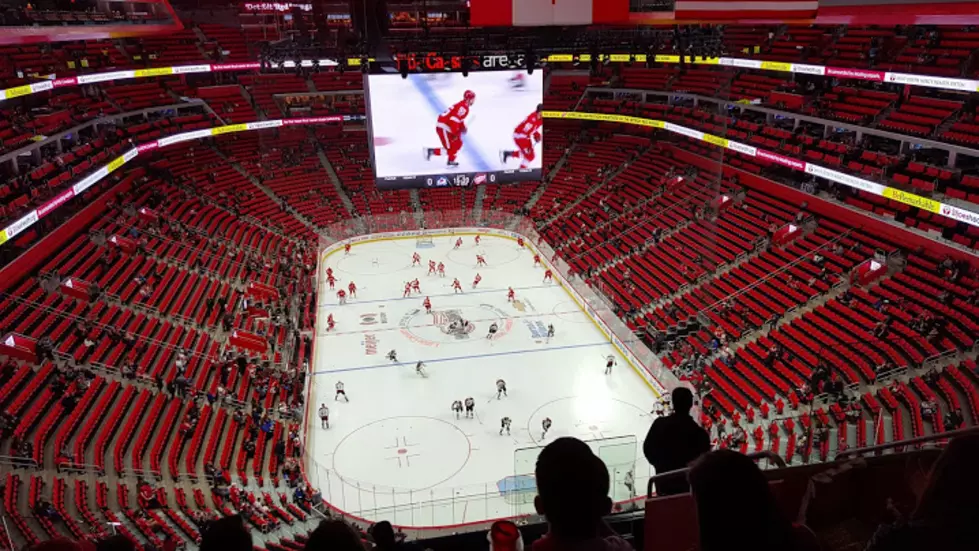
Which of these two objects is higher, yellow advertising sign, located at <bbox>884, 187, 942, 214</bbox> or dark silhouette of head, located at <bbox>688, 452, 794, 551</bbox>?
dark silhouette of head, located at <bbox>688, 452, 794, 551</bbox>

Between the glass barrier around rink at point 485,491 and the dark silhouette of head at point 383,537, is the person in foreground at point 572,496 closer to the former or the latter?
the dark silhouette of head at point 383,537

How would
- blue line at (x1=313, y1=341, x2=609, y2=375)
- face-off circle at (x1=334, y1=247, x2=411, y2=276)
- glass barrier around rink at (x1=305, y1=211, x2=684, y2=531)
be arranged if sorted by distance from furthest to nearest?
1. face-off circle at (x1=334, y1=247, x2=411, y2=276)
2. blue line at (x1=313, y1=341, x2=609, y2=375)
3. glass barrier around rink at (x1=305, y1=211, x2=684, y2=531)

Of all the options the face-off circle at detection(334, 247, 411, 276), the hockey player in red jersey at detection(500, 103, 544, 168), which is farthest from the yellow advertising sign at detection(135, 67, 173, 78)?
the hockey player in red jersey at detection(500, 103, 544, 168)

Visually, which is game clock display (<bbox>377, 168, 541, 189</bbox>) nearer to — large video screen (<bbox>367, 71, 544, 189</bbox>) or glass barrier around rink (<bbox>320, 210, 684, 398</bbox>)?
large video screen (<bbox>367, 71, 544, 189</bbox>)

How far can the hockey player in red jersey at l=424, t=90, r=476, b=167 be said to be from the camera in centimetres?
1755

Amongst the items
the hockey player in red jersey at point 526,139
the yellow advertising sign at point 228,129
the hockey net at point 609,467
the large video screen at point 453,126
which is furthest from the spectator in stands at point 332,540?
the yellow advertising sign at point 228,129

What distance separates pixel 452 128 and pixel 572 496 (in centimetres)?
1632

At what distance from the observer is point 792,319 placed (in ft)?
65.3

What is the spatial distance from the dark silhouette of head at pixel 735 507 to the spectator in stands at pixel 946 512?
0.34 meters

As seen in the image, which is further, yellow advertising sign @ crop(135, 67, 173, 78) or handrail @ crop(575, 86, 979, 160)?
yellow advertising sign @ crop(135, 67, 173, 78)

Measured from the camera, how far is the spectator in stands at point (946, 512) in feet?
6.50

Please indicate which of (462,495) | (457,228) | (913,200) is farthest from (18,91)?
(913,200)

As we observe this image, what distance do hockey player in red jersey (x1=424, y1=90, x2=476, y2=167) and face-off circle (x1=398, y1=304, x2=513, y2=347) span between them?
6.95 m

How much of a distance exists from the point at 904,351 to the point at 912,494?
15.6 metres
